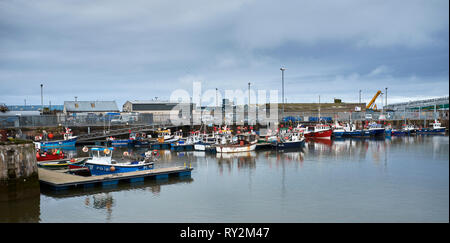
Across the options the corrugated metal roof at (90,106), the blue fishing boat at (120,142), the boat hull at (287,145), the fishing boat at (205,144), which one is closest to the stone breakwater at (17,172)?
the fishing boat at (205,144)

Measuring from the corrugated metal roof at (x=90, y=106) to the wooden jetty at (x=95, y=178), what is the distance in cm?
5242

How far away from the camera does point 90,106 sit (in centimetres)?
7419

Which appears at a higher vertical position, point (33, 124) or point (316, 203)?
point (33, 124)

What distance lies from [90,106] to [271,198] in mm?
64123

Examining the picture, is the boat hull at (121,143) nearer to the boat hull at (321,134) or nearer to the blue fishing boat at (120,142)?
the blue fishing boat at (120,142)

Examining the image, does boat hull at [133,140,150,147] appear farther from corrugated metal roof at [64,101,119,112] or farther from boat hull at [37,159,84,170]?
corrugated metal roof at [64,101,119,112]

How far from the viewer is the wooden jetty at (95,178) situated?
67.8 ft

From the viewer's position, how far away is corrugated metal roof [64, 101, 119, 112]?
238 ft
